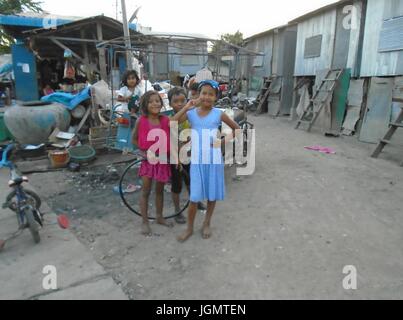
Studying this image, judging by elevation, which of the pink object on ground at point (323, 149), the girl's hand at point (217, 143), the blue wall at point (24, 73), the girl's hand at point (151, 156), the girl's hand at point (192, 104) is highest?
the blue wall at point (24, 73)

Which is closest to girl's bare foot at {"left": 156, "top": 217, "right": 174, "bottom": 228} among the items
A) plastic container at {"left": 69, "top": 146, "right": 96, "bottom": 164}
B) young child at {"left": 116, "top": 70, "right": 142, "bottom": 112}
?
young child at {"left": 116, "top": 70, "right": 142, "bottom": 112}

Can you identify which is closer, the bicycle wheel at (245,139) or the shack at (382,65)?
the bicycle wheel at (245,139)

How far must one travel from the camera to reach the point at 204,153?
10.4ft

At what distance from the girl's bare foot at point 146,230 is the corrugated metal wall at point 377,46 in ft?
23.6

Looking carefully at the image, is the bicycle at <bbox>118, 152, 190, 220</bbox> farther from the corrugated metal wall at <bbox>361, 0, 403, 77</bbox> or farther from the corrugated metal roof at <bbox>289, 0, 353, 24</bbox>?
the corrugated metal roof at <bbox>289, 0, 353, 24</bbox>

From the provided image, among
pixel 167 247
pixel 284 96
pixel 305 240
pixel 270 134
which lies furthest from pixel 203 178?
pixel 284 96

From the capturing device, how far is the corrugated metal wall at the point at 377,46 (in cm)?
765

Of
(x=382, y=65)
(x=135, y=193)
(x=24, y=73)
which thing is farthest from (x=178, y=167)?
(x=24, y=73)

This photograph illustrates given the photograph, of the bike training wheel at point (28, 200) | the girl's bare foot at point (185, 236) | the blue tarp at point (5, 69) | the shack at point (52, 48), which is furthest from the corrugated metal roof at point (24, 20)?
the girl's bare foot at point (185, 236)

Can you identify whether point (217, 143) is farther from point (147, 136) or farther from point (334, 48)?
point (334, 48)

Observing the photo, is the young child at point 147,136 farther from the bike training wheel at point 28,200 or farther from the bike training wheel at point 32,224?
the bike training wheel at point 28,200

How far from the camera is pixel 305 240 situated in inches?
134
